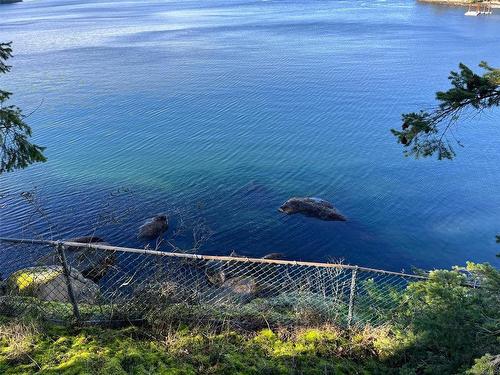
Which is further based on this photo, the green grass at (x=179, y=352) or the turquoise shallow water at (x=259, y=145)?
the turquoise shallow water at (x=259, y=145)

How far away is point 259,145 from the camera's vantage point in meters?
33.6

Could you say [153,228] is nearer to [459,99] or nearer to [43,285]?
[43,285]

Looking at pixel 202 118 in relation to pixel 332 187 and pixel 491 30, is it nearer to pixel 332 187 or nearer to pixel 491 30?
pixel 332 187

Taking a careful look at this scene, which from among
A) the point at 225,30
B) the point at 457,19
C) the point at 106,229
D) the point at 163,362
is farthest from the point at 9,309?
the point at 457,19

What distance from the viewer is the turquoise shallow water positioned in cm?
2305

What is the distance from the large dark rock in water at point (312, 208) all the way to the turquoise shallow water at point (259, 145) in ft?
1.78

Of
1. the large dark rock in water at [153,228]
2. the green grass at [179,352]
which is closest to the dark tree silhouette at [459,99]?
the green grass at [179,352]

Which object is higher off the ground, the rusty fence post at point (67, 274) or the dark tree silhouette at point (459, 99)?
the dark tree silhouette at point (459, 99)

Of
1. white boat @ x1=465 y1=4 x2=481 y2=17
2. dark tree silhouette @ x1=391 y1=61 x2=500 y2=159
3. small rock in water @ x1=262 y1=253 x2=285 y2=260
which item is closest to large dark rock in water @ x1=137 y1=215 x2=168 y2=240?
small rock in water @ x1=262 y1=253 x2=285 y2=260

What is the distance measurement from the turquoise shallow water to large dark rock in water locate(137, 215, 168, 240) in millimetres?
827

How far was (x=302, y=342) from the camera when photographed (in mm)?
6617

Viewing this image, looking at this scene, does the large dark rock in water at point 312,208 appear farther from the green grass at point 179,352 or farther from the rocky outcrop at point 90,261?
the green grass at point 179,352

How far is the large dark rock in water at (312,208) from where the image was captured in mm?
24031

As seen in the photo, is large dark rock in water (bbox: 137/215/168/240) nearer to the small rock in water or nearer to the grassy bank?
the small rock in water
